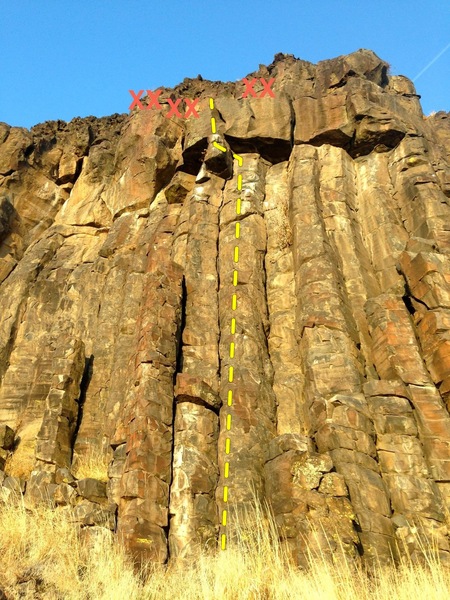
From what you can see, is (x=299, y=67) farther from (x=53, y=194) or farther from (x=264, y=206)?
(x=53, y=194)

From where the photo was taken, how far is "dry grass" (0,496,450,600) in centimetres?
643

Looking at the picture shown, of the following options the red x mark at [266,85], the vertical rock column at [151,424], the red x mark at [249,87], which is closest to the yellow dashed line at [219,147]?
the red x mark at [266,85]

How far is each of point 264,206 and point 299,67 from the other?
1069 cm

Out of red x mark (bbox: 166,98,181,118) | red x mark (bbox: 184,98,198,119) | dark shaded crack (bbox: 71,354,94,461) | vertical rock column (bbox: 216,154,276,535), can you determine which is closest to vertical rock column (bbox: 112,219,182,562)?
vertical rock column (bbox: 216,154,276,535)

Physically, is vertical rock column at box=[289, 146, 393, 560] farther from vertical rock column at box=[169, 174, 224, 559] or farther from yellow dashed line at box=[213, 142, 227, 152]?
yellow dashed line at box=[213, 142, 227, 152]

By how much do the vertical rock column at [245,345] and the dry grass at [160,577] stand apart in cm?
302

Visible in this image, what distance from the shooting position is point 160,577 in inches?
340

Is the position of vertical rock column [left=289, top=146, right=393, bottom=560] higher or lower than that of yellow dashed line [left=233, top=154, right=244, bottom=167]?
lower

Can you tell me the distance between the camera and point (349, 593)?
6.11 m

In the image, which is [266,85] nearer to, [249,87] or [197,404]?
[249,87]

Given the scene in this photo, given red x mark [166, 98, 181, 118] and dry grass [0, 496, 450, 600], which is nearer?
dry grass [0, 496, 450, 600]

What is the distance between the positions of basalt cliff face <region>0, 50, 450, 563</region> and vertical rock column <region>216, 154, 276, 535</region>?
0.21 ft

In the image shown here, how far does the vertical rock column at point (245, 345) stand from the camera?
12.0 meters

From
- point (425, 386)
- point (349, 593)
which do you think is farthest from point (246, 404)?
point (349, 593)
